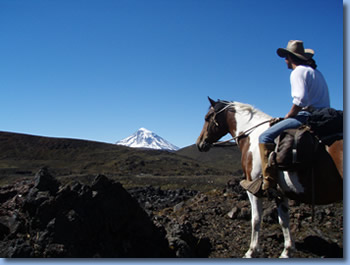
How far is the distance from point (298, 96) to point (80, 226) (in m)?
4.33

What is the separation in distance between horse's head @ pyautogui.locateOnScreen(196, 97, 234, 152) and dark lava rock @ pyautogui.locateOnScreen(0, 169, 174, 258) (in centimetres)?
211

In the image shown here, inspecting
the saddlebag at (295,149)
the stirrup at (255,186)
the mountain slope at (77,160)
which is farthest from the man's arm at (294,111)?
the mountain slope at (77,160)

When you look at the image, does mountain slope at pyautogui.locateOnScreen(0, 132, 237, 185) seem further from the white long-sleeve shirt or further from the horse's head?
the white long-sleeve shirt

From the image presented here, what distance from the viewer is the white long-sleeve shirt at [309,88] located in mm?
4602

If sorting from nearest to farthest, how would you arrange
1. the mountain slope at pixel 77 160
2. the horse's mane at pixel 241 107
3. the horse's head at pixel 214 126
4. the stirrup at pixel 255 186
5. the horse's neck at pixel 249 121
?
the stirrup at pixel 255 186, the horse's neck at pixel 249 121, the horse's mane at pixel 241 107, the horse's head at pixel 214 126, the mountain slope at pixel 77 160

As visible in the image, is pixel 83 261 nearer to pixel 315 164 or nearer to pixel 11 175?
pixel 315 164

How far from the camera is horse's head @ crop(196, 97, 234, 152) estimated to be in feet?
21.0

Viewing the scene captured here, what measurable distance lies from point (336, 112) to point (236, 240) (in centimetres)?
355

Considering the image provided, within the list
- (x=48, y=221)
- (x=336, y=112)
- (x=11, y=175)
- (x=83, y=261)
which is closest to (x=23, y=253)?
(x=48, y=221)

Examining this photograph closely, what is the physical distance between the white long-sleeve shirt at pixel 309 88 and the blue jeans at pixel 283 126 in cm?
23

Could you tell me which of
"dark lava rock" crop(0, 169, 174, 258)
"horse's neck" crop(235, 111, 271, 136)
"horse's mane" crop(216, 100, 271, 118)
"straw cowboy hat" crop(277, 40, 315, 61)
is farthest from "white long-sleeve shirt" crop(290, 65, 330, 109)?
"dark lava rock" crop(0, 169, 174, 258)

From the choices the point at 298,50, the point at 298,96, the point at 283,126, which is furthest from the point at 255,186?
the point at 298,50

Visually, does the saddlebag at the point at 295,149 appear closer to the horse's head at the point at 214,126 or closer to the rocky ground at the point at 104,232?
the horse's head at the point at 214,126

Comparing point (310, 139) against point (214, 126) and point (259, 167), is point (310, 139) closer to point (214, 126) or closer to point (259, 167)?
point (259, 167)
